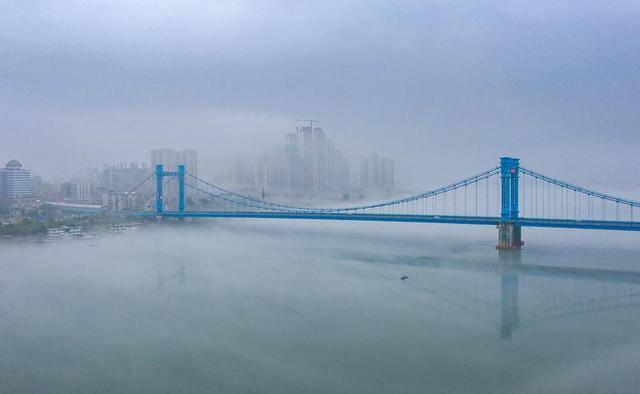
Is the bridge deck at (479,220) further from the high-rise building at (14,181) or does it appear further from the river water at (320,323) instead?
the high-rise building at (14,181)

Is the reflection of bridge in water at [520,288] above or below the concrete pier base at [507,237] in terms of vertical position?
below

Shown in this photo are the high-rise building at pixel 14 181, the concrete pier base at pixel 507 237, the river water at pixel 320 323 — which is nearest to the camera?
the river water at pixel 320 323

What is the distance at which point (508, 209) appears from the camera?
9.76 metres

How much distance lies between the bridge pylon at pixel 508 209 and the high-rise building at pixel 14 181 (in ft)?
40.8

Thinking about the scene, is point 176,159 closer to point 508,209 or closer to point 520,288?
point 508,209

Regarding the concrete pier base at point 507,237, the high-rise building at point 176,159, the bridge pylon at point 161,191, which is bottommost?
the concrete pier base at point 507,237

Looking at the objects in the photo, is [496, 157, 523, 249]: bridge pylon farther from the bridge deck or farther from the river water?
the river water

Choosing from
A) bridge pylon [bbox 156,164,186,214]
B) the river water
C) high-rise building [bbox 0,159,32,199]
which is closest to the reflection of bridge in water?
the river water

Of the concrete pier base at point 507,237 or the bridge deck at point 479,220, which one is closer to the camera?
the bridge deck at point 479,220

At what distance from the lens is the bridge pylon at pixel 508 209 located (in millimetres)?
9688

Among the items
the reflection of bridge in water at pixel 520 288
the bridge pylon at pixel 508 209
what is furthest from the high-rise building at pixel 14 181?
the bridge pylon at pixel 508 209

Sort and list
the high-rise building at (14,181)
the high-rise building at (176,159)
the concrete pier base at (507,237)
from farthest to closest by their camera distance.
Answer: the high-rise building at (176,159)
the high-rise building at (14,181)
the concrete pier base at (507,237)

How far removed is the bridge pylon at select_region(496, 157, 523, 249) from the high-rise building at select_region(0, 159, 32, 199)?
40.8 feet

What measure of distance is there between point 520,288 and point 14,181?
1392 centimetres
